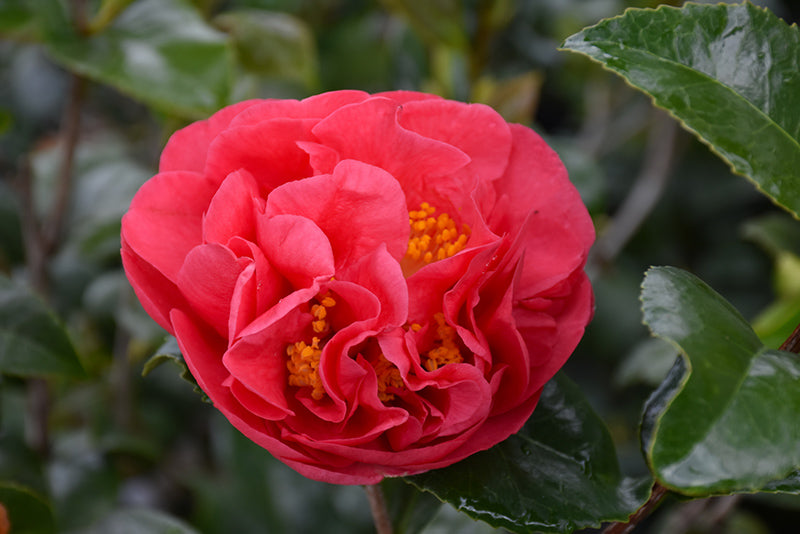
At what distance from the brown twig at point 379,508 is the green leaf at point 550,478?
55 mm

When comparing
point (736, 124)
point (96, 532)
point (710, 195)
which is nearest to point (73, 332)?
point (96, 532)

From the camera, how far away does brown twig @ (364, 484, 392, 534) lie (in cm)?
49

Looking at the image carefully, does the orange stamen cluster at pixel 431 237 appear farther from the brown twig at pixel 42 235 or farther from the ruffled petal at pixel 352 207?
the brown twig at pixel 42 235

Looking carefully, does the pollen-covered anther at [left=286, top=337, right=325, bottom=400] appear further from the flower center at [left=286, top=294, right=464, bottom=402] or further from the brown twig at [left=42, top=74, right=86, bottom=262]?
the brown twig at [left=42, top=74, right=86, bottom=262]

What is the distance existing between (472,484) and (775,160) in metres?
0.27

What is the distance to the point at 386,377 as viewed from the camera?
44cm

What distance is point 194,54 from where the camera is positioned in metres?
0.81

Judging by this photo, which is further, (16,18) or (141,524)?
(16,18)

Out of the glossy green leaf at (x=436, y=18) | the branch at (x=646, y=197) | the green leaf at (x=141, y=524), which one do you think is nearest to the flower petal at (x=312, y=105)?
the green leaf at (x=141, y=524)

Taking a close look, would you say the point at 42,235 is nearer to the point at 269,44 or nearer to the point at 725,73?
the point at 269,44

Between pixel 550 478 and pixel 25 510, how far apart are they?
0.51 meters

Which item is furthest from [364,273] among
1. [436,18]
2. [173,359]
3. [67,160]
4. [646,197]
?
[646,197]

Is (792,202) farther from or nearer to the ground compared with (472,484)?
farther from the ground

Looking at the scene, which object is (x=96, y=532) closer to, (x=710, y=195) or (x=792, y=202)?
(x=792, y=202)
